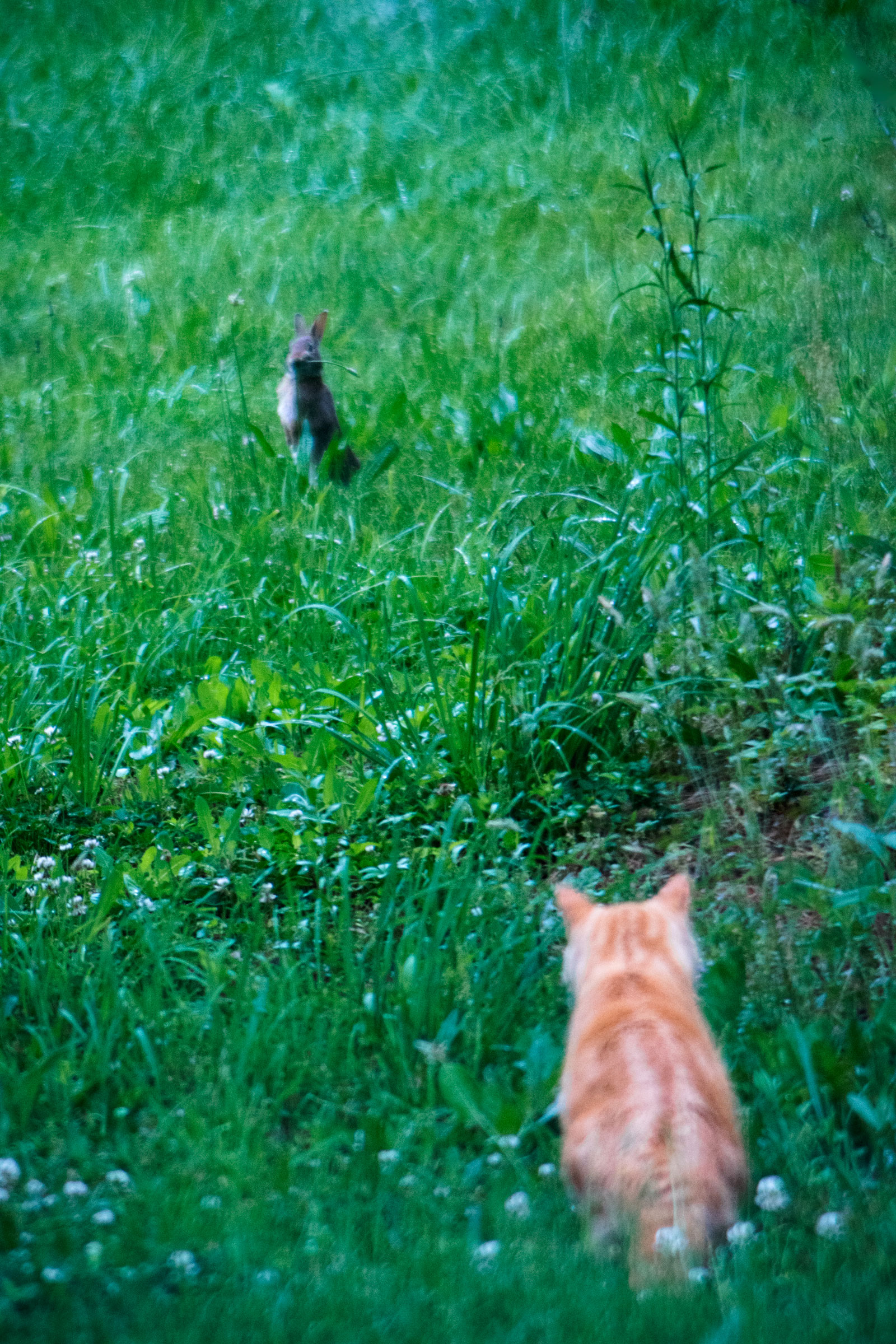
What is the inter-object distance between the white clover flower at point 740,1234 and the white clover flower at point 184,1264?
2.41ft

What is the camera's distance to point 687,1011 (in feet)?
6.81

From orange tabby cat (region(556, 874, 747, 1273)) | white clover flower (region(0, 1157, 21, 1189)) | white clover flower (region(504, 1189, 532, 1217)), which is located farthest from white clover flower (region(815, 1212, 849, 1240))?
white clover flower (region(0, 1157, 21, 1189))

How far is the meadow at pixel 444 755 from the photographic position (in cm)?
186

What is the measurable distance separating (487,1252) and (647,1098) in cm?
31

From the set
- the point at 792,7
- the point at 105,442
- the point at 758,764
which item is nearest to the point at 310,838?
the point at 758,764

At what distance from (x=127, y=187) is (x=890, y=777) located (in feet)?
28.2

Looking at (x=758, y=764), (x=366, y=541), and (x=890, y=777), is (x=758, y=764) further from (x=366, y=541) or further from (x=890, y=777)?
(x=366, y=541)

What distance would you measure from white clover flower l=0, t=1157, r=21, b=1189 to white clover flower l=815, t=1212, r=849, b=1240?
3.93ft

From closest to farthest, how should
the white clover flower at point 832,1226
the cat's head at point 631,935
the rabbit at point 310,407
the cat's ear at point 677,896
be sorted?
the white clover flower at point 832,1226 → the cat's head at point 631,935 → the cat's ear at point 677,896 → the rabbit at point 310,407

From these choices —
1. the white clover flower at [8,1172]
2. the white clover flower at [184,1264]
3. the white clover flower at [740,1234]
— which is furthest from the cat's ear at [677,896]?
the white clover flower at [8,1172]

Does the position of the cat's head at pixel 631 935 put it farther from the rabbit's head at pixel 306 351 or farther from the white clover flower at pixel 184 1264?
the rabbit's head at pixel 306 351

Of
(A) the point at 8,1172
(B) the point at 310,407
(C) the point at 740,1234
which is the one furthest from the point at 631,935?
(B) the point at 310,407

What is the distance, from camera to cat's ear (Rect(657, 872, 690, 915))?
233 cm

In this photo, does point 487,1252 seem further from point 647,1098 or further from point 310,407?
point 310,407
